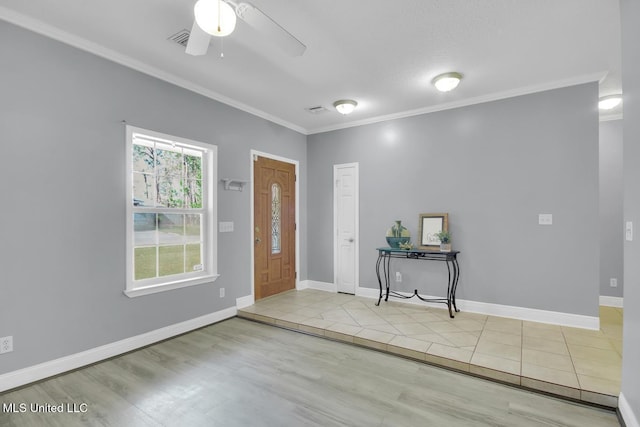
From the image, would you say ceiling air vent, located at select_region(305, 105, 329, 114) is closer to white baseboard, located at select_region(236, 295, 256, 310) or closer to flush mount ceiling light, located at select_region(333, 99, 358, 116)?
flush mount ceiling light, located at select_region(333, 99, 358, 116)

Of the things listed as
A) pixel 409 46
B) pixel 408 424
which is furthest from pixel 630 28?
pixel 408 424

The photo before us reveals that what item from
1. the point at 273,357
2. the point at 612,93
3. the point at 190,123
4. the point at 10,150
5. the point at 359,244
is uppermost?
the point at 612,93

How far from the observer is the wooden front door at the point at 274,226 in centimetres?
459

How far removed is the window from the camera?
3.18 m

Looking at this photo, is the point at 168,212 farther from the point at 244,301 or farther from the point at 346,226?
the point at 346,226

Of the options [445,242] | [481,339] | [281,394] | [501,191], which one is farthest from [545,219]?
[281,394]

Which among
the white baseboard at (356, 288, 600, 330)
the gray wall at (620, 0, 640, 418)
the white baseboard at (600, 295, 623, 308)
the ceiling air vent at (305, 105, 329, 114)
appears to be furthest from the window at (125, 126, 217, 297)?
the white baseboard at (600, 295, 623, 308)

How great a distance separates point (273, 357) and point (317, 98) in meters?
3.10

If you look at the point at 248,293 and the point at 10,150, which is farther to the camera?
the point at 248,293

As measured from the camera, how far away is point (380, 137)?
15.7 ft

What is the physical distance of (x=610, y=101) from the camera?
384 centimetres

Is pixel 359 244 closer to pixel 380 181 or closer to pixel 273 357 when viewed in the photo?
pixel 380 181

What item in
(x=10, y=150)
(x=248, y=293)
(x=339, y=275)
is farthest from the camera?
(x=339, y=275)

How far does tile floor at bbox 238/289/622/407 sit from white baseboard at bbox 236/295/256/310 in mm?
81
